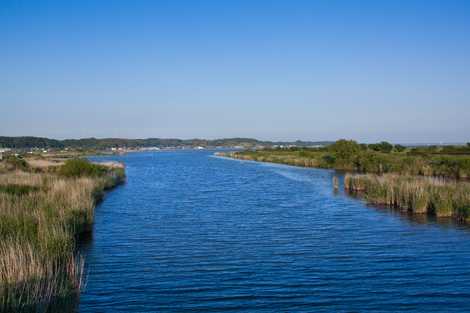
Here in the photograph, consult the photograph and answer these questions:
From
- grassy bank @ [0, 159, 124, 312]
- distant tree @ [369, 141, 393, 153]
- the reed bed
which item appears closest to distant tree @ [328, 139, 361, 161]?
distant tree @ [369, 141, 393, 153]

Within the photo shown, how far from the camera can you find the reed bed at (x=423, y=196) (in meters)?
24.0

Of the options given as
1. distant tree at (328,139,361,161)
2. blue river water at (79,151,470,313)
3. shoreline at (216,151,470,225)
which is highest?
distant tree at (328,139,361,161)

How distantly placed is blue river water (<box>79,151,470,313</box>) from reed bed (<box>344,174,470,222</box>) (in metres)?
1.48

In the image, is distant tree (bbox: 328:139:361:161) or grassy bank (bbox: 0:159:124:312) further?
distant tree (bbox: 328:139:361:161)

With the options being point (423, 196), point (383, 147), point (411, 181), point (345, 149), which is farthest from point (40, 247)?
point (383, 147)

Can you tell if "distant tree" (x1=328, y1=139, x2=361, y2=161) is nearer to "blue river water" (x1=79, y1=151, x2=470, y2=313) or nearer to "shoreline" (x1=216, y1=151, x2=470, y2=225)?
"shoreline" (x1=216, y1=151, x2=470, y2=225)

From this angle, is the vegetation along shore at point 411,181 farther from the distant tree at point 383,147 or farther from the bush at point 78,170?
the bush at point 78,170

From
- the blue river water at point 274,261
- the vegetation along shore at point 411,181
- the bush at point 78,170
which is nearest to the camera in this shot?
the blue river water at point 274,261

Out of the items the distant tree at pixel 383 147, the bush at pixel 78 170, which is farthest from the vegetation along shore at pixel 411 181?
the bush at pixel 78 170

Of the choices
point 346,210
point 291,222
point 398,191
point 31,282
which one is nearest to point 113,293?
point 31,282

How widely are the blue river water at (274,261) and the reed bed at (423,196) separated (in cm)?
148

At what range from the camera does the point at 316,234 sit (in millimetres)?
20297

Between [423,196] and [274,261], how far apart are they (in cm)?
1326

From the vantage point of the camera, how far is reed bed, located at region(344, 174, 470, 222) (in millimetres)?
23966
